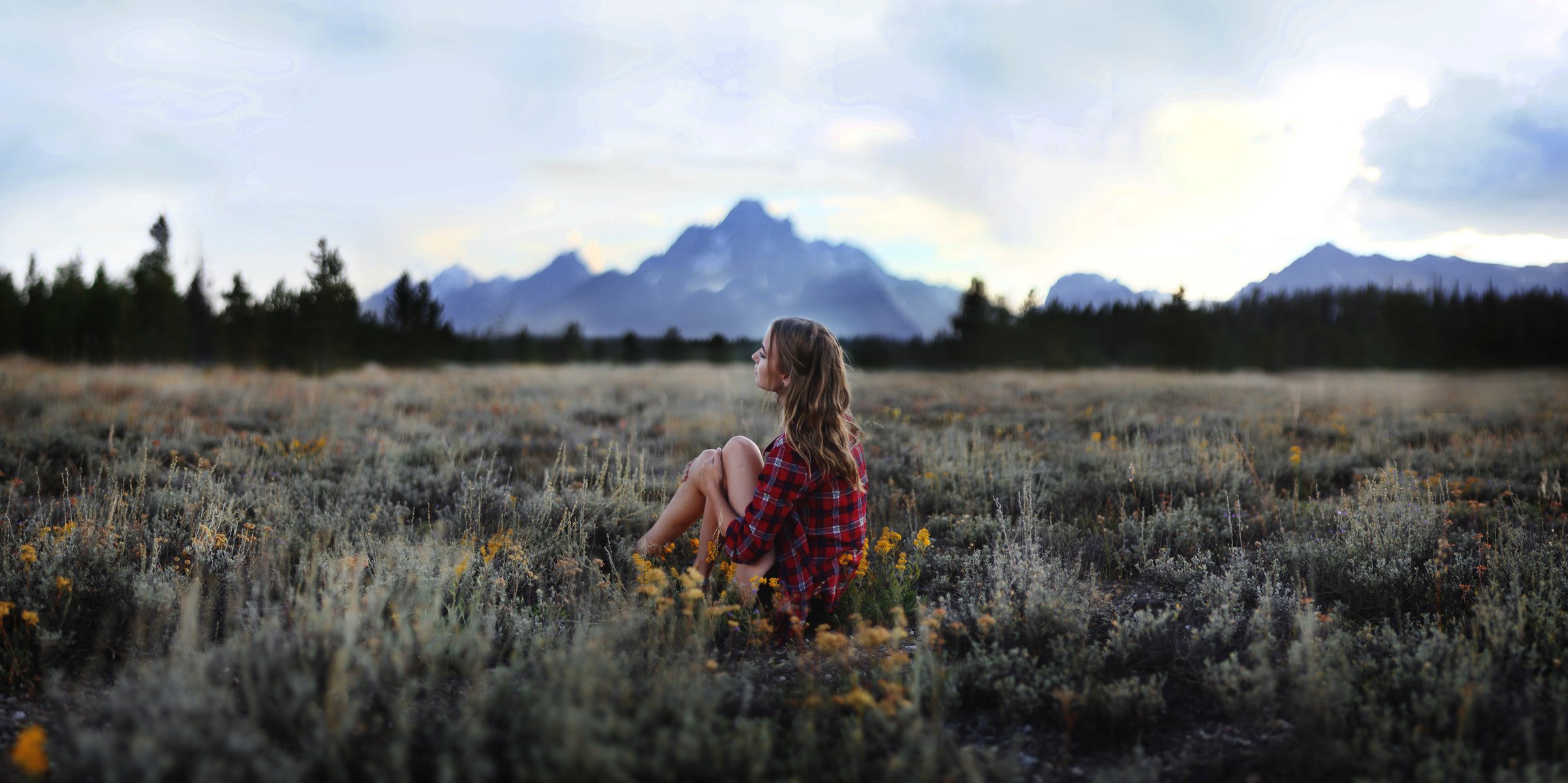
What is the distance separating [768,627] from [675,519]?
3.81ft

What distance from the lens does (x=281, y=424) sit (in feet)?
28.1

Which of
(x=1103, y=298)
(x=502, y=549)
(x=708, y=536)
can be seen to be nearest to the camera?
(x=708, y=536)

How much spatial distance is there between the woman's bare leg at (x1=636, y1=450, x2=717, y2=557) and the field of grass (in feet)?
0.72

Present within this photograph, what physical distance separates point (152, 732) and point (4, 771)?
0.82 m

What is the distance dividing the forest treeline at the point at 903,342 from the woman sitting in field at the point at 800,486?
27470 mm

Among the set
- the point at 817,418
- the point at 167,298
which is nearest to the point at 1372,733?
the point at 817,418

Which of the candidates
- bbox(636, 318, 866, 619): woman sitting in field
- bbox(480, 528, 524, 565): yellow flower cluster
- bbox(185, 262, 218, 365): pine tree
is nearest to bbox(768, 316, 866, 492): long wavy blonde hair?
bbox(636, 318, 866, 619): woman sitting in field

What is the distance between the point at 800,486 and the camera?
3117mm

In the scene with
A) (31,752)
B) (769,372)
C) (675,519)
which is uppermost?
(769,372)

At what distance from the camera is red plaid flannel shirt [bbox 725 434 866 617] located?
122 inches

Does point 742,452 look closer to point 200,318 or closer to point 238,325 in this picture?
point 238,325

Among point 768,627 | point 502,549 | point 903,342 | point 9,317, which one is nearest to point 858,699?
point 768,627

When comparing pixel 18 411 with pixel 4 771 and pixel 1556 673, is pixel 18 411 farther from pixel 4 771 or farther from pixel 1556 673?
pixel 1556 673

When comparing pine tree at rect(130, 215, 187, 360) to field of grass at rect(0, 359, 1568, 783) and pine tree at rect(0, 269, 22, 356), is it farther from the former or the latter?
field of grass at rect(0, 359, 1568, 783)
